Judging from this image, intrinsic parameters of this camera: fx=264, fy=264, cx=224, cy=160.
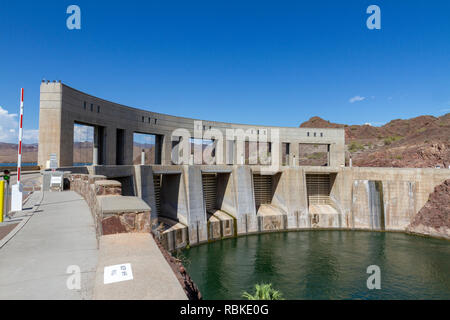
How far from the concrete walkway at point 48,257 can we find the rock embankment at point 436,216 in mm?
33334

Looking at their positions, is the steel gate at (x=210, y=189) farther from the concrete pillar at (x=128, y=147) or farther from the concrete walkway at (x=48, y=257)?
the concrete walkway at (x=48, y=257)

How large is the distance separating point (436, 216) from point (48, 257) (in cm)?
3504

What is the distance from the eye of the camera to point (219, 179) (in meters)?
31.4

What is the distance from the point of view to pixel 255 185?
33656 mm

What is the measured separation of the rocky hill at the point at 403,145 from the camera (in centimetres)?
4309

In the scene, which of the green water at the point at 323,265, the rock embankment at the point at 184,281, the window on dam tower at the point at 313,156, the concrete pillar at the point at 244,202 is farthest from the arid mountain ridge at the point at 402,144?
the rock embankment at the point at 184,281

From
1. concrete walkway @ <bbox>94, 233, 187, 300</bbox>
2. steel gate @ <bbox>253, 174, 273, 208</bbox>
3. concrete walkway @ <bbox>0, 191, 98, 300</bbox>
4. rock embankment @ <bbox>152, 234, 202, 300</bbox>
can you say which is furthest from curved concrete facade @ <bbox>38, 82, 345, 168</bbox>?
rock embankment @ <bbox>152, 234, 202, 300</bbox>

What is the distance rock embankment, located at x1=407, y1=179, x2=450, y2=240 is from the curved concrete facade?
534 inches

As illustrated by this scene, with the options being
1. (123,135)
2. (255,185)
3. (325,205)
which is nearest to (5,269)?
(123,135)

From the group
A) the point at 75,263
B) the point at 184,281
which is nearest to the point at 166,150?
the point at 75,263

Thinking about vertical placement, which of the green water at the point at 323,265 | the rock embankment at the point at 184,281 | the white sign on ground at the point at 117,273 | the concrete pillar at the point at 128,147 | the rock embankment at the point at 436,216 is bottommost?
the green water at the point at 323,265

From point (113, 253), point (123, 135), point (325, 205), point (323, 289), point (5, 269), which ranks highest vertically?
point (123, 135)

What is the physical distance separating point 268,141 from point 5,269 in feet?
118
